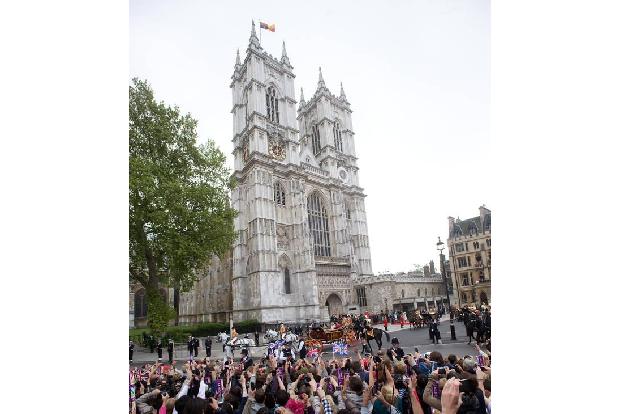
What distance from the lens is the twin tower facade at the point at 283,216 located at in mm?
29588

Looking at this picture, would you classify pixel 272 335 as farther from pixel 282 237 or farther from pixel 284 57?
pixel 284 57

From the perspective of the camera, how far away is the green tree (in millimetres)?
14469

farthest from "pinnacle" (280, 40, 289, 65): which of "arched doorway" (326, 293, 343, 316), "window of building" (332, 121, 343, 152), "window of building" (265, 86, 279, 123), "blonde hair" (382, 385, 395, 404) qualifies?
"blonde hair" (382, 385, 395, 404)

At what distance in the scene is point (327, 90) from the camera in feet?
140

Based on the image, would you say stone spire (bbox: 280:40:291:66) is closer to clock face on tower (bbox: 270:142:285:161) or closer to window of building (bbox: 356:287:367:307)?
clock face on tower (bbox: 270:142:285:161)

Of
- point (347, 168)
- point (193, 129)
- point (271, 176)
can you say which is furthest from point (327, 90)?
point (193, 129)

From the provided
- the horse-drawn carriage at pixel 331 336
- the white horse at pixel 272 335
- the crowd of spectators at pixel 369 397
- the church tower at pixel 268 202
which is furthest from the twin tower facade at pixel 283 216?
the crowd of spectators at pixel 369 397

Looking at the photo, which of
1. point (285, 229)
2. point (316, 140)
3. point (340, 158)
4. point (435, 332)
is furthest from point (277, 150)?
point (435, 332)

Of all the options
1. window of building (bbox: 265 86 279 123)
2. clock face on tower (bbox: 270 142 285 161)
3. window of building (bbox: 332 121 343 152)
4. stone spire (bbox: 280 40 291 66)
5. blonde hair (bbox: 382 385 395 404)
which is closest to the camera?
blonde hair (bbox: 382 385 395 404)

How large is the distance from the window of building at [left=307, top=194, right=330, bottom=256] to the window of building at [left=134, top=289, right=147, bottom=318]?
74.5ft

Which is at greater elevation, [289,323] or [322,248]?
[322,248]
